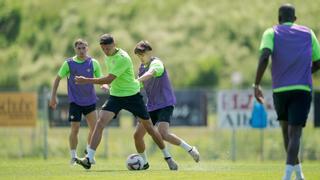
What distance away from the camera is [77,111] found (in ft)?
66.2

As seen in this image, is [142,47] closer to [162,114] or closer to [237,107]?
[162,114]

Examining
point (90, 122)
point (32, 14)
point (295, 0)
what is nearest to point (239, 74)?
point (295, 0)

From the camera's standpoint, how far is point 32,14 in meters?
49.1

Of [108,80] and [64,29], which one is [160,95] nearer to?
[108,80]

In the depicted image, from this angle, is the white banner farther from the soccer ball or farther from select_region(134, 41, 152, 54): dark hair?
select_region(134, 41, 152, 54): dark hair

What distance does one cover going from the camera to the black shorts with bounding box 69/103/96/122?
20.1 m

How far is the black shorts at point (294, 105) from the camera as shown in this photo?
44.8 ft

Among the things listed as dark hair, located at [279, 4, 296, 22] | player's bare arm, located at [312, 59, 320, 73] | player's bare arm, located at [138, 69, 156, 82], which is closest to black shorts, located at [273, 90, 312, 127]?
player's bare arm, located at [312, 59, 320, 73]

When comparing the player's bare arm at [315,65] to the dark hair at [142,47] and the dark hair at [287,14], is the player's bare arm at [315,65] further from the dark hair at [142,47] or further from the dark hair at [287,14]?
the dark hair at [142,47]

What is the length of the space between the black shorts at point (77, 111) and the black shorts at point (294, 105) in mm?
7031

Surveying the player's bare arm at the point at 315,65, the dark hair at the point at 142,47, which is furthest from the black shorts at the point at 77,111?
the player's bare arm at the point at 315,65

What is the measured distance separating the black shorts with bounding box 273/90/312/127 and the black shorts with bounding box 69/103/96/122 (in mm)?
7031

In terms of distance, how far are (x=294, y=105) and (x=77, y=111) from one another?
289 inches

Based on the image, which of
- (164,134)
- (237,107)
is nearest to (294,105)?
(164,134)
